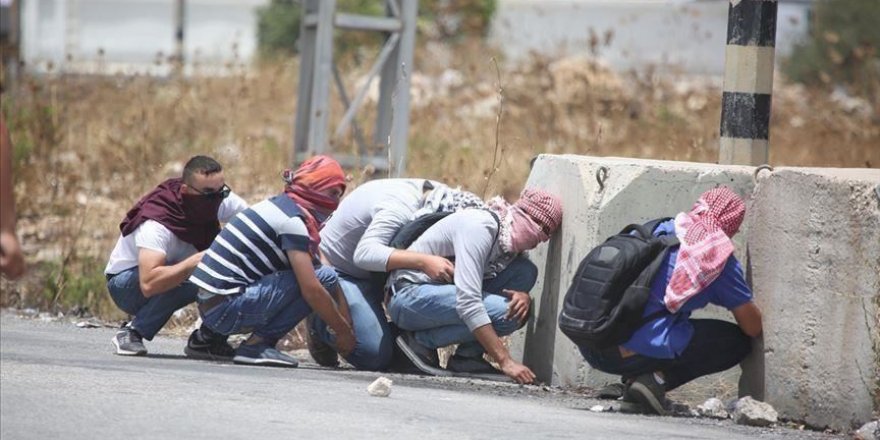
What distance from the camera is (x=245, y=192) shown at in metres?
11.8

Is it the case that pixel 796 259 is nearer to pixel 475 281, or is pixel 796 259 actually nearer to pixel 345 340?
pixel 475 281

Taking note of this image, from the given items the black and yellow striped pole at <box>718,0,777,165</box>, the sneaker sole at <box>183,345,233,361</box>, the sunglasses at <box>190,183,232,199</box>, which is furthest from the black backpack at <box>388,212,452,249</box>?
the black and yellow striped pole at <box>718,0,777,165</box>

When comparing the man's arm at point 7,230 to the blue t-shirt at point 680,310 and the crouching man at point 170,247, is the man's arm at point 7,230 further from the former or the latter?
the crouching man at point 170,247

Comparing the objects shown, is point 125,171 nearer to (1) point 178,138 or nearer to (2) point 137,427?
(1) point 178,138

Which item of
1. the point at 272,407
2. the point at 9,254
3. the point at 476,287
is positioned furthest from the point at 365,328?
the point at 9,254

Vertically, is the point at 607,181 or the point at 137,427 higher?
the point at 607,181

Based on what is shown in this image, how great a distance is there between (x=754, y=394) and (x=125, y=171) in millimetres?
7434

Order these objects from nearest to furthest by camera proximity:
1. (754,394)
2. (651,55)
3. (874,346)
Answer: (874,346) → (754,394) → (651,55)

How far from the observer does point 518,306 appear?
739 centimetres

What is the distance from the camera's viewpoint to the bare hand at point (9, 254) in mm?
4059

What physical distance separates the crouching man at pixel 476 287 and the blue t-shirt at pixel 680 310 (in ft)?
2.98

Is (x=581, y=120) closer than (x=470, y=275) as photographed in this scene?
No

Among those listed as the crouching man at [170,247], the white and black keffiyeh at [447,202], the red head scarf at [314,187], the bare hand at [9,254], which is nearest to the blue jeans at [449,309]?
the white and black keffiyeh at [447,202]

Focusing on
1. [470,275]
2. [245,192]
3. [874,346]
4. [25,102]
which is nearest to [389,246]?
[470,275]
